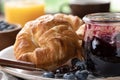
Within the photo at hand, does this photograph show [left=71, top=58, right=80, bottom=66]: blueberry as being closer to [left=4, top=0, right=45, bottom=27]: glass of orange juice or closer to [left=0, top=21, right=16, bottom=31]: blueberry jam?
[left=0, top=21, right=16, bottom=31]: blueberry jam

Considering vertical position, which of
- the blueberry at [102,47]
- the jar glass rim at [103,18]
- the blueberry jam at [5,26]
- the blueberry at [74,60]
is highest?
the jar glass rim at [103,18]

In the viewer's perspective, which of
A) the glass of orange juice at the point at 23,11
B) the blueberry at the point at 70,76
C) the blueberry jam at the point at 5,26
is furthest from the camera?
the glass of orange juice at the point at 23,11

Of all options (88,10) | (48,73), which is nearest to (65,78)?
(48,73)

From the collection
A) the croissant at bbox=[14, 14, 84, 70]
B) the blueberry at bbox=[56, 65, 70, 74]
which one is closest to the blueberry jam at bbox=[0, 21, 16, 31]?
the croissant at bbox=[14, 14, 84, 70]

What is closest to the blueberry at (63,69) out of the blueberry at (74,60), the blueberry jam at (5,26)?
the blueberry at (74,60)

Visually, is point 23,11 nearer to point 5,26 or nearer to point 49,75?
point 5,26

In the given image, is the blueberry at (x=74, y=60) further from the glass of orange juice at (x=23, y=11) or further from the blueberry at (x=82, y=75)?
the glass of orange juice at (x=23, y=11)

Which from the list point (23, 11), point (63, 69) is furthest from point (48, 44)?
point (23, 11)

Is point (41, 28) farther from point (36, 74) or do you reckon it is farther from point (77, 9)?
point (77, 9)
